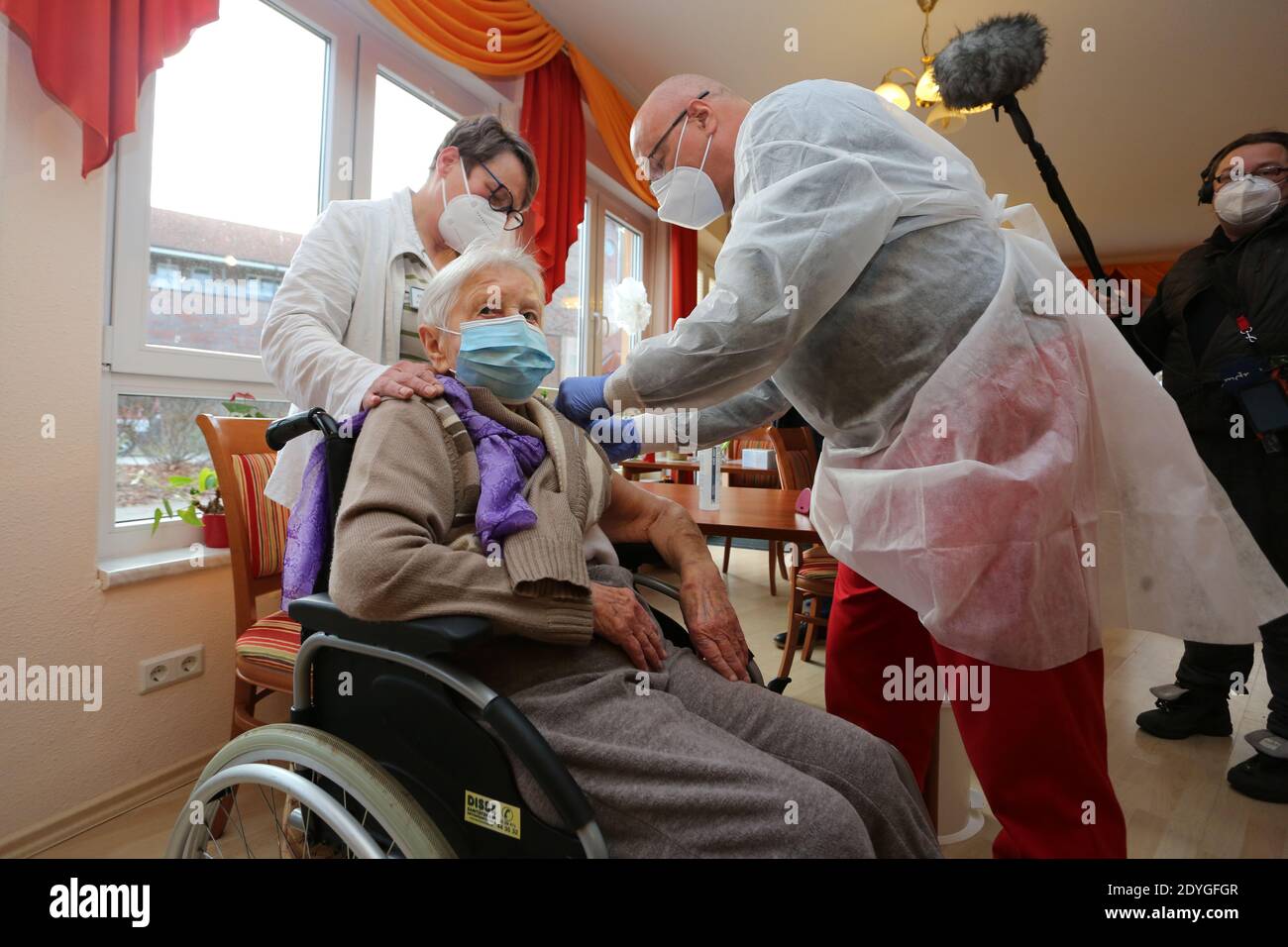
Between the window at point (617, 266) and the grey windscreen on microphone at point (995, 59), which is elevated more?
the window at point (617, 266)

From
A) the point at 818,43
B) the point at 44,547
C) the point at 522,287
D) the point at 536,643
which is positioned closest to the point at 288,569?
the point at 536,643

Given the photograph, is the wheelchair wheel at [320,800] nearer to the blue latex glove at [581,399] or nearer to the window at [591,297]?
the blue latex glove at [581,399]

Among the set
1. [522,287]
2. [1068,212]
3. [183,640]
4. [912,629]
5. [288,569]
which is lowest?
[183,640]

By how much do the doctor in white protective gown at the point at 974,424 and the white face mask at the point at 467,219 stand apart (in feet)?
2.47

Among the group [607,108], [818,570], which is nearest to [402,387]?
[818,570]

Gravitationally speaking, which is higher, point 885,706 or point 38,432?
point 38,432

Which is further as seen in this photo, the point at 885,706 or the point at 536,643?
the point at 885,706

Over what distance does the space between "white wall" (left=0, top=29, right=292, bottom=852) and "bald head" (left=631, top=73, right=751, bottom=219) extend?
147 centimetres

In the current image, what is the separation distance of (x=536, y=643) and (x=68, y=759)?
1585 millimetres

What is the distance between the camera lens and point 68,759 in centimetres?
171

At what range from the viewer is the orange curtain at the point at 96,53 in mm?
1576

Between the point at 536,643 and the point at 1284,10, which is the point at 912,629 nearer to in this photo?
the point at 536,643

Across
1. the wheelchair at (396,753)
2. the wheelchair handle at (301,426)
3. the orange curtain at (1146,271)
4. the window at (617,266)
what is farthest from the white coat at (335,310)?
the orange curtain at (1146,271)

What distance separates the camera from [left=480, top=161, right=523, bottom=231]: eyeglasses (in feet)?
5.52
